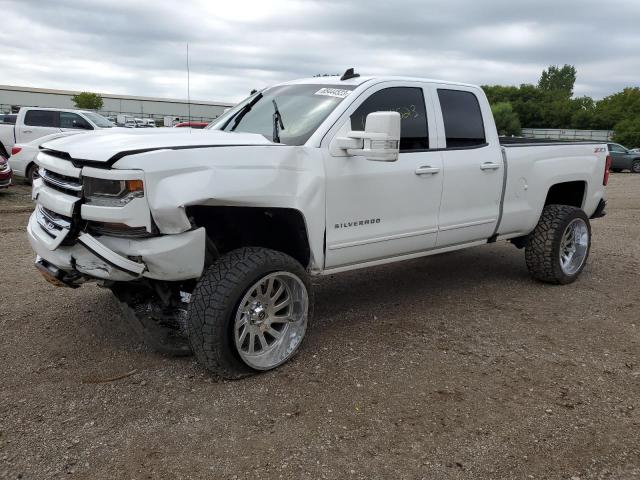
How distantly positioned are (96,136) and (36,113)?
13647 mm

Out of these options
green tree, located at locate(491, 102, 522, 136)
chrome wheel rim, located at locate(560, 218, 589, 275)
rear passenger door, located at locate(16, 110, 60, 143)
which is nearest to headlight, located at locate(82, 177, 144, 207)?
chrome wheel rim, located at locate(560, 218, 589, 275)

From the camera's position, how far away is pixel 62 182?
145 inches

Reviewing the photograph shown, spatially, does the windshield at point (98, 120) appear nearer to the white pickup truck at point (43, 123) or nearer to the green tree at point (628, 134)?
the white pickup truck at point (43, 123)

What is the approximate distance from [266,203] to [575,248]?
4.03 meters

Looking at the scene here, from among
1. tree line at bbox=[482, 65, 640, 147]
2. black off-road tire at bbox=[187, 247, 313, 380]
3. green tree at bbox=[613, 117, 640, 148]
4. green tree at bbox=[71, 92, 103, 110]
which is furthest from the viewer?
tree line at bbox=[482, 65, 640, 147]

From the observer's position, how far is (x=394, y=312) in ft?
16.8

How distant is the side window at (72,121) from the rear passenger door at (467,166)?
12.7m

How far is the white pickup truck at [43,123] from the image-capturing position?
15.5 meters

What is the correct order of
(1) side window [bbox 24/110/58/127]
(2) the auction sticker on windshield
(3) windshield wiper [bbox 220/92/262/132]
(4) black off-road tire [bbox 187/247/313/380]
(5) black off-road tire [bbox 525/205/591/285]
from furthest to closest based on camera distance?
(1) side window [bbox 24/110/58/127] < (5) black off-road tire [bbox 525/205/591/285] < (3) windshield wiper [bbox 220/92/262/132] < (2) the auction sticker on windshield < (4) black off-road tire [bbox 187/247/313/380]

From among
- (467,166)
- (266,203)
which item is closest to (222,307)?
(266,203)

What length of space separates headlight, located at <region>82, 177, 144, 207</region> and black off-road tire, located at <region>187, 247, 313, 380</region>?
0.67 m

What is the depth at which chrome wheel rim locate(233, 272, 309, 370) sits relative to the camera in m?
3.69

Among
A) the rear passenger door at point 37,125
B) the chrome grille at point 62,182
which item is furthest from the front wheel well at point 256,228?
the rear passenger door at point 37,125

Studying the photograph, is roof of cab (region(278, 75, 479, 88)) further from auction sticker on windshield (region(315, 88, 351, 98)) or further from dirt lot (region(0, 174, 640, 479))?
dirt lot (region(0, 174, 640, 479))
